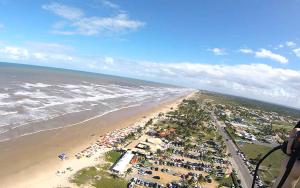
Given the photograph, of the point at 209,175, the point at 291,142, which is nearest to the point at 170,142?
the point at 209,175

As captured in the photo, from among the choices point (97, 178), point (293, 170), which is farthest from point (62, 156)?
point (293, 170)

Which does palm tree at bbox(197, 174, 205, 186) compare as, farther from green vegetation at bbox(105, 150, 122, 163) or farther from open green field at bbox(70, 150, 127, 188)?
green vegetation at bbox(105, 150, 122, 163)

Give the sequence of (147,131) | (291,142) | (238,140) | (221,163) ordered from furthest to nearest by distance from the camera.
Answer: (238,140) < (147,131) < (221,163) < (291,142)

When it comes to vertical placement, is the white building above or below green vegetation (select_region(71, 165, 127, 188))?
above

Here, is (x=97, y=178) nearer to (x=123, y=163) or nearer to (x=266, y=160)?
(x=123, y=163)

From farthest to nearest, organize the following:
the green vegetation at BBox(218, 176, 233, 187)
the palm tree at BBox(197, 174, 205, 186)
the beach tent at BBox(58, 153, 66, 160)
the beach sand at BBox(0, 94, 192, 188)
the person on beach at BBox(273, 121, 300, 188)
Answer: the green vegetation at BBox(218, 176, 233, 187), the beach tent at BBox(58, 153, 66, 160), the palm tree at BBox(197, 174, 205, 186), the beach sand at BBox(0, 94, 192, 188), the person on beach at BBox(273, 121, 300, 188)

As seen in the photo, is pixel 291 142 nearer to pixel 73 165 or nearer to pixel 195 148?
pixel 73 165

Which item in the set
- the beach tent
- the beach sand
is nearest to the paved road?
the beach sand
